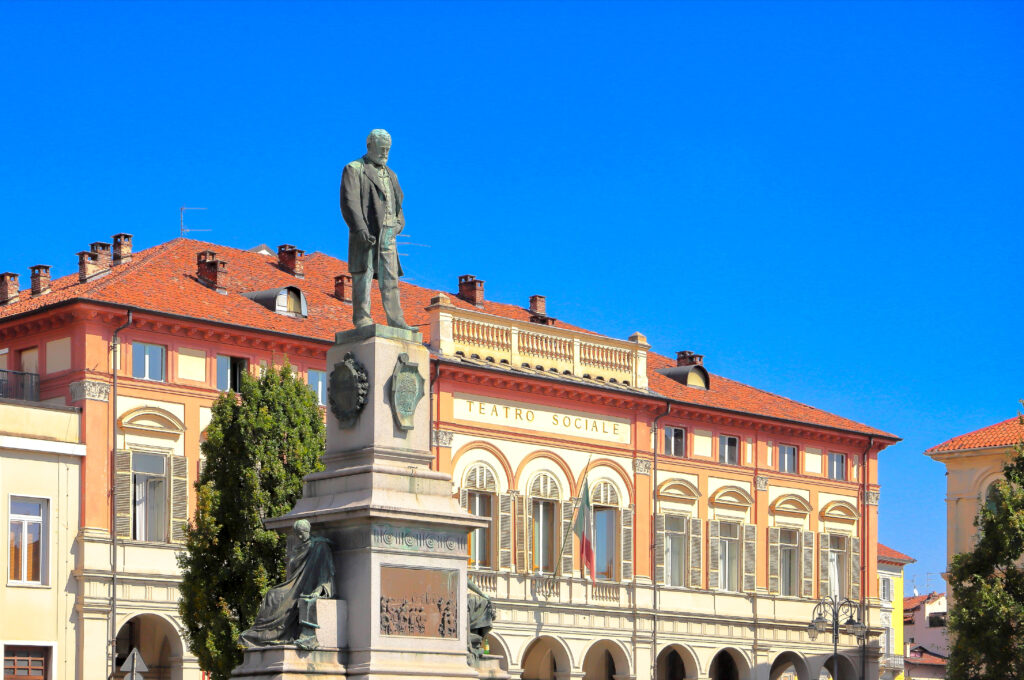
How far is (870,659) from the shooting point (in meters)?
62.0

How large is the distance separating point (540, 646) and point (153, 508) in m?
13.8

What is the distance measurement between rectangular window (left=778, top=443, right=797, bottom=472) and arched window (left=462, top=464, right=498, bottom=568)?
1182 centimetres

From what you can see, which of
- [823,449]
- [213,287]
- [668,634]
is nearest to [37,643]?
[213,287]

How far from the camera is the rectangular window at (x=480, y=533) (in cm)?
5138

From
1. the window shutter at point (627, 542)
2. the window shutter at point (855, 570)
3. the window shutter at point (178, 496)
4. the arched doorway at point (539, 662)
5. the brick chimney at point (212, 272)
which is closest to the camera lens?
the window shutter at point (178, 496)

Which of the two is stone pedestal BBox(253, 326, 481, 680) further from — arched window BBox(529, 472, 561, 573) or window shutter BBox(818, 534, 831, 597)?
window shutter BBox(818, 534, 831, 597)

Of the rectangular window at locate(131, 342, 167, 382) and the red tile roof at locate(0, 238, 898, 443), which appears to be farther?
the red tile roof at locate(0, 238, 898, 443)

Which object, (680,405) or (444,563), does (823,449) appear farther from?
(444,563)

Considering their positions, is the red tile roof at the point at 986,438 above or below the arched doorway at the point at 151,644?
above

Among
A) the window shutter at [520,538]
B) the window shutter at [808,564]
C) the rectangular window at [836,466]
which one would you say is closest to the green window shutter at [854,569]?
the window shutter at [808,564]

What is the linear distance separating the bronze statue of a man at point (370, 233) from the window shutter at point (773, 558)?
38.6m

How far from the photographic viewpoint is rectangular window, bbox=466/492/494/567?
51.4m

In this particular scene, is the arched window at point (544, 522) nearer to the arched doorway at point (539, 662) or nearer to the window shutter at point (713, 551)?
the arched doorway at point (539, 662)

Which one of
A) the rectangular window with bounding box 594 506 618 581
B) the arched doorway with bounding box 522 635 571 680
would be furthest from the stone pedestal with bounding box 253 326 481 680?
the rectangular window with bounding box 594 506 618 581
